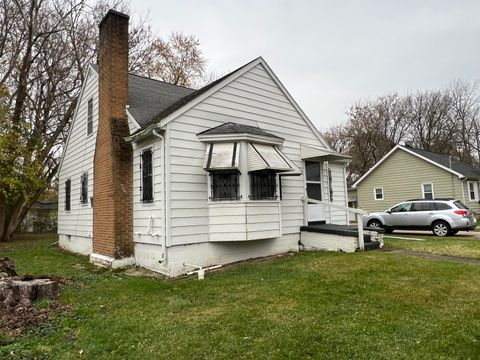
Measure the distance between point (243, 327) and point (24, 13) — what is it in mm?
22805

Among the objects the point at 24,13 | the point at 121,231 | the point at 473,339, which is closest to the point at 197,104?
the point at 121,231

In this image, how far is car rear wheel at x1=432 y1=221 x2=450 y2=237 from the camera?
48.7ft

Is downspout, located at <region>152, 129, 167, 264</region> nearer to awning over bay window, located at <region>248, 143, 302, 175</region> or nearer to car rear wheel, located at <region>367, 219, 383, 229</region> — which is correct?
awning over bay window, located at <region>248, 143, 302, 175</region>

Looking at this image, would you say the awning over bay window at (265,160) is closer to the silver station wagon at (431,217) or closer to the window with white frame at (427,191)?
the silver station wagon at (431,217)

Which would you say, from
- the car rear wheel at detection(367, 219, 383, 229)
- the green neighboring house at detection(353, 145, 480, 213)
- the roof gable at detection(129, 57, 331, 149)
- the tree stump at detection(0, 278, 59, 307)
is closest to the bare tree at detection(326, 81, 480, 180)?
the green neighboring house at detection(353, 145, 480, 213)

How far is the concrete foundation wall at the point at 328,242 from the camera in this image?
33.1 ft

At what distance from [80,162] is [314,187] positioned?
8708mm

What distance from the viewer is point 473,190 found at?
25391 mm

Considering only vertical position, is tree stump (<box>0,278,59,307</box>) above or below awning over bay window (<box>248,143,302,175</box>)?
below

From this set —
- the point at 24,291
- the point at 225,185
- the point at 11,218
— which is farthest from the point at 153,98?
the point at 11,218

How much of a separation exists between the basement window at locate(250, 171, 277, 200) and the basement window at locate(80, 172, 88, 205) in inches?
261

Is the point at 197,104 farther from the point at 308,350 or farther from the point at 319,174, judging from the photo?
the point at 308,350

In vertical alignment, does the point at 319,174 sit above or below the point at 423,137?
below

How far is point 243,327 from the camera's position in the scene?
4699 mm
